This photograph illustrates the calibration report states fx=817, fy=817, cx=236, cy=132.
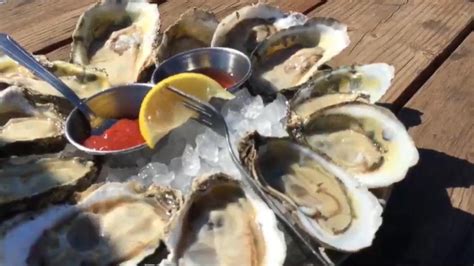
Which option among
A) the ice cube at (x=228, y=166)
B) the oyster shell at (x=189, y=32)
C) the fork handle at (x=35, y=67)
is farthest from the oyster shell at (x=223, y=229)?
the oyster shell at (x=189, y=32)

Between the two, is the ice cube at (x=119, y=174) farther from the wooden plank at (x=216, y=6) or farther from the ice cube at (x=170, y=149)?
the wooden plank at (x=216, y=6)

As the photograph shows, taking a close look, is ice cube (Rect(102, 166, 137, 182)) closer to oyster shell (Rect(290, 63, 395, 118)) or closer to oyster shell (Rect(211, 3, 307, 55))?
oyster shell (Rect(290, 63, 395, 118))

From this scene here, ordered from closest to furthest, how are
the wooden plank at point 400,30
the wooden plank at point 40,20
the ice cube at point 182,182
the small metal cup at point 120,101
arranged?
1. the ice cube at point 182,182
2. the small metal cup at point 120,101
3. the wooden plank at point 400,30
4. the wooden plank at point 40,20

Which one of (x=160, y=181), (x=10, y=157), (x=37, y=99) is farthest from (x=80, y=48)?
(x=160, y=181)

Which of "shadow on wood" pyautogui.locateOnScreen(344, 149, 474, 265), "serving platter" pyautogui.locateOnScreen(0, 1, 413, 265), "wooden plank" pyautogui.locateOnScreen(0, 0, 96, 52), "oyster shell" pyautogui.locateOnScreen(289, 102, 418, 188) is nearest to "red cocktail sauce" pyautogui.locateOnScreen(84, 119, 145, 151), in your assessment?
"serving platter" pyautogui.locateOnScreen(0, 1, 413, 265)

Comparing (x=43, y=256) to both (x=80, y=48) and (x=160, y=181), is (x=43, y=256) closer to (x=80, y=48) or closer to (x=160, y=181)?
(x=160, y=181)
